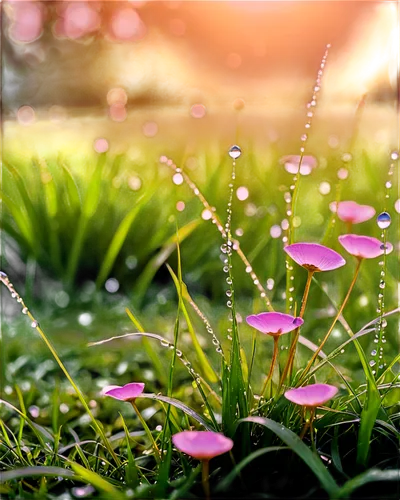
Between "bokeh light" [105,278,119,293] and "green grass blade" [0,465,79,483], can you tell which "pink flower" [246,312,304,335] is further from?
"bokeh light" [105,278,119,293]

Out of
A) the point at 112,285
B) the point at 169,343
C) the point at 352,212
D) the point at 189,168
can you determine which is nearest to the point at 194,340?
the point at 169,343

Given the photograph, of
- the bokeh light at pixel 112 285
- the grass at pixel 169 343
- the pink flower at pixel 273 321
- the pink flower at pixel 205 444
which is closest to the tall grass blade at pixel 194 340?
the grass at pixel 169 343

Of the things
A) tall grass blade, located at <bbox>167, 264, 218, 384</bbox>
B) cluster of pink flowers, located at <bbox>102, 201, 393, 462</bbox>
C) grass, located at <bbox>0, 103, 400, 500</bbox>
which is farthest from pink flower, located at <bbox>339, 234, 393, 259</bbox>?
tall grass blade, located at <bbox>167, 264, 218, 384</bbox>

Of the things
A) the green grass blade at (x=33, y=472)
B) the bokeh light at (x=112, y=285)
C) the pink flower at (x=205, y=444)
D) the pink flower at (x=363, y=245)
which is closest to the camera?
the pink flower at (x=205, y=444)

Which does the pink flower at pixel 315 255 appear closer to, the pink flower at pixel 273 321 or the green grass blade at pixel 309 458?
the pink flower at pixel 273 321

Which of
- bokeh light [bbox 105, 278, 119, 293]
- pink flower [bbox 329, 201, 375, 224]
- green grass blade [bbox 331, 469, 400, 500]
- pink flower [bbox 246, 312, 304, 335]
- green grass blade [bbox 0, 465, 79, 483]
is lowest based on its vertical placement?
bokeh light [bbox 105, 278, 119, 293]

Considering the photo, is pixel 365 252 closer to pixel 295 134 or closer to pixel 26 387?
pixel 26 387
